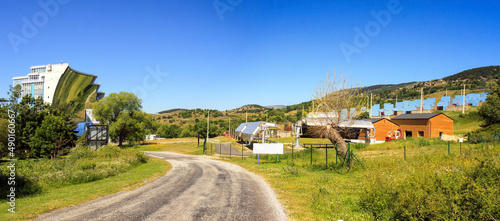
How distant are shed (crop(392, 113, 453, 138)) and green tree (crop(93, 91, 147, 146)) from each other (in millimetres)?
59761

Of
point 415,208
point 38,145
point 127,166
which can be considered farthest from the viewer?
point 38,145

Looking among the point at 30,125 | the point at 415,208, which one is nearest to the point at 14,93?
the point at 30,125

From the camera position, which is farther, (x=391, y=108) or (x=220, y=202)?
(x=391, y=108)

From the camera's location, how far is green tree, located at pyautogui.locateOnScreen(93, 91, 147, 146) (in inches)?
2414

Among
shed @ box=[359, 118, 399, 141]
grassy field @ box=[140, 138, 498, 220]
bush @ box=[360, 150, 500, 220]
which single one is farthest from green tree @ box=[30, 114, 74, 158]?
shed @ box=[359, 118, 399, 141]

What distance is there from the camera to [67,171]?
55.0 feet

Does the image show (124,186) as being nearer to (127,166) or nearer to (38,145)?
(127,166)

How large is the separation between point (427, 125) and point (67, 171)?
171 ft

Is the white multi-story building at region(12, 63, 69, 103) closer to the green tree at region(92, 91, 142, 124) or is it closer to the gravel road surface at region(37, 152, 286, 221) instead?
the green tree at region(92, 91, 142, 124)

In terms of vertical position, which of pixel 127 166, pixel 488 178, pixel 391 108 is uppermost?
pixel 391 108

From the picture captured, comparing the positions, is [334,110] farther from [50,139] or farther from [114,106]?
[114,106]

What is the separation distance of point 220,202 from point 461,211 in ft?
27.1

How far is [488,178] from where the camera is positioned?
20.2 feet

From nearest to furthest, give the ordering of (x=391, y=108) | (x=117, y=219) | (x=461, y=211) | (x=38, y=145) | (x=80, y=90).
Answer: (x=461, y=211)
(x=117, y=219)
(x=38, y=145)
(x=391, y=108)
(x=80, y=90)
